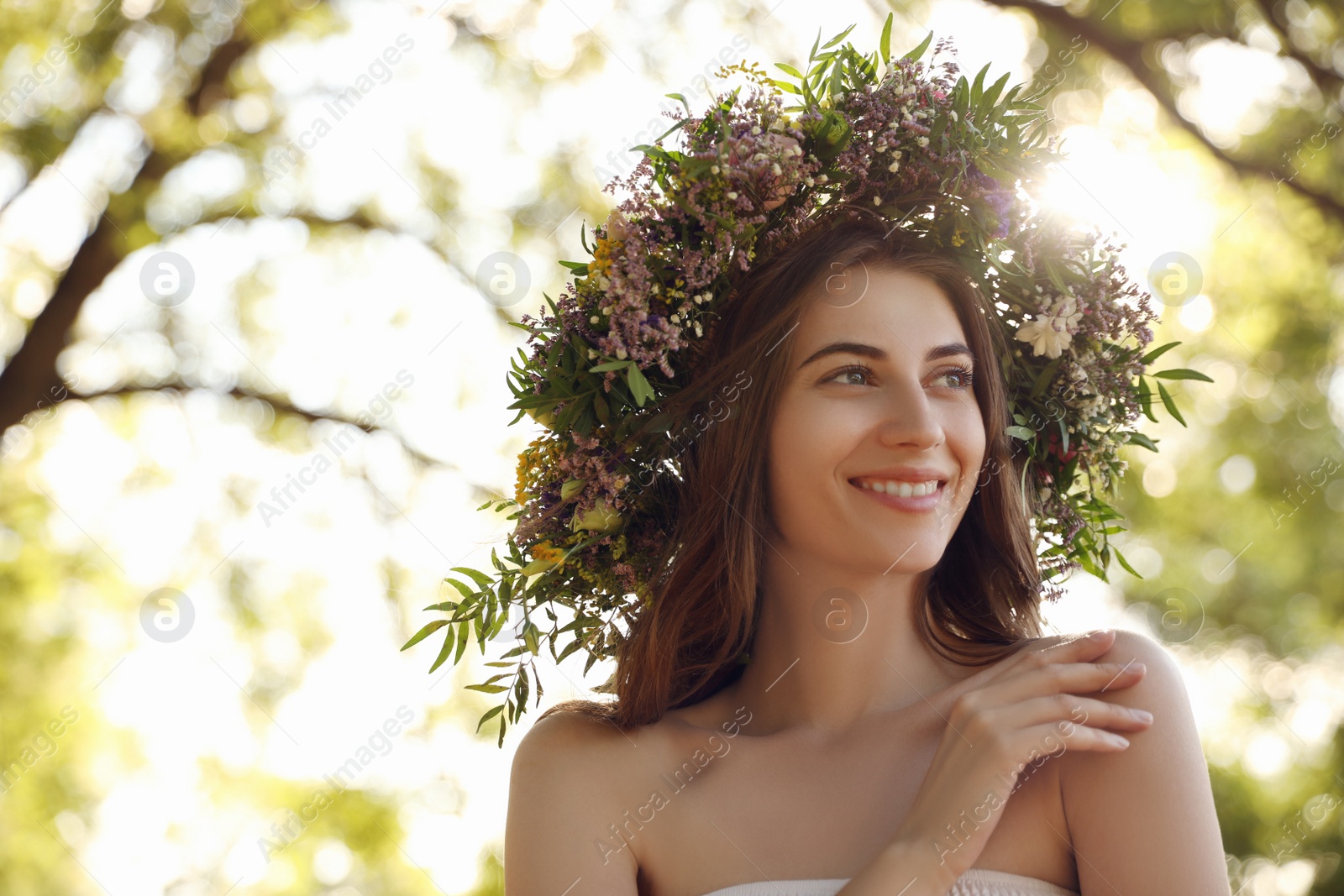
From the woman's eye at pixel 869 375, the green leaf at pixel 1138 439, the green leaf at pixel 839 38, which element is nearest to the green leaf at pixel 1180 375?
the green leaf at pixel 1138 439

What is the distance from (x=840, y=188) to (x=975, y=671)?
131 centimetres

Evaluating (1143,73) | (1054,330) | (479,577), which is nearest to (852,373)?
(1054,330)

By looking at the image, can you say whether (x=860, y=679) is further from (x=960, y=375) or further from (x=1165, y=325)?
(x=1165, y=325)

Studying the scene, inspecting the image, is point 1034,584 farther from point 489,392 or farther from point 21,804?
point 21,804

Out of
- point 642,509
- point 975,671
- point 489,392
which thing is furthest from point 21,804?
point 975,671

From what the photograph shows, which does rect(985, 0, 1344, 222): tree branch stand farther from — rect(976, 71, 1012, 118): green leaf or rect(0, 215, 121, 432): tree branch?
rect(0, 215, 121, 432): tree branch

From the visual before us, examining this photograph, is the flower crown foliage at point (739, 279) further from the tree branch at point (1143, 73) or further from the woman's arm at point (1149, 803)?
the tree branch at point (1143, 73)

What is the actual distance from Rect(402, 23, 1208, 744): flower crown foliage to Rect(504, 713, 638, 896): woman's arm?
17cm

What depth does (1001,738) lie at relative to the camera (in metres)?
2.44

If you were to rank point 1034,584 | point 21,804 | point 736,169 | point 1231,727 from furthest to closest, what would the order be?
point 1231,727 → point 21,804 → point 1034,584 → point 736,169

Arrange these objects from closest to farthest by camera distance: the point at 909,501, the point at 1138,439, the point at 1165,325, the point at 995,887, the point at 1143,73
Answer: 1. the point at 995,887
2. the point at 909,501
3. the point at 1138,439
4. the point at 1143,73
5. the point at 1165,325

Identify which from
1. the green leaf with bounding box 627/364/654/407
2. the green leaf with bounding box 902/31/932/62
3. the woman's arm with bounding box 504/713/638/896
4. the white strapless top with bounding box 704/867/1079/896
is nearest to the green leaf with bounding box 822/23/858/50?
the green leaf with bounding box 902/31/932/62

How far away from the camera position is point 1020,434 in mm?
3135

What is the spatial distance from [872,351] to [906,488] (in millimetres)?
347
